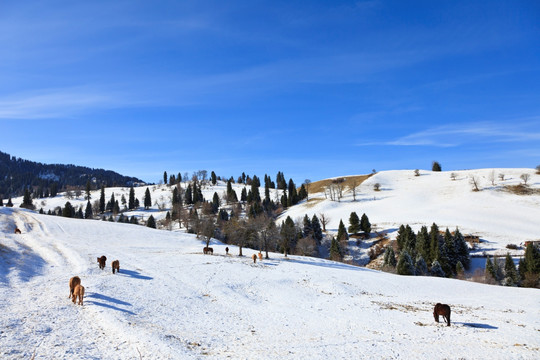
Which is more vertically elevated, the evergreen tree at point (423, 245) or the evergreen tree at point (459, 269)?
the evergreen tree at point (423, 245)

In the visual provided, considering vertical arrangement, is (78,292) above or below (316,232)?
above

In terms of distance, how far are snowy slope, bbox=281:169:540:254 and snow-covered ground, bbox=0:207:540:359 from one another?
170 ft

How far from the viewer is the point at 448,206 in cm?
10519

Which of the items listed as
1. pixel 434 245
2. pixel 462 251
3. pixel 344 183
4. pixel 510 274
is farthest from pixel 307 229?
pixel 344 183

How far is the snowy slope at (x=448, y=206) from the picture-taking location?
78.4 m

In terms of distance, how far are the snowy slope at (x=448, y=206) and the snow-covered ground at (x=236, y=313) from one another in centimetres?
5191

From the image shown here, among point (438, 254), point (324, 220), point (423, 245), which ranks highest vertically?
point (324, 220)

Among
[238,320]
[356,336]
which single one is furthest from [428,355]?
[238,320]

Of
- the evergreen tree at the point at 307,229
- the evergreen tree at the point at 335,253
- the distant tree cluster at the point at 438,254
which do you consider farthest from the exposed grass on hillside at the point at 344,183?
the distant tree cluster at the point at 438,254

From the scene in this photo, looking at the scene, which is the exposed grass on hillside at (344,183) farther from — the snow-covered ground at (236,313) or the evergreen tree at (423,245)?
the snow-covered ground at (236,313)

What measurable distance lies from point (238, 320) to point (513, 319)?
64.3ft

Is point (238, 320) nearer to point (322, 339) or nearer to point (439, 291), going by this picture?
point (322, 339)

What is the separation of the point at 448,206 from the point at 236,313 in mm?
107555

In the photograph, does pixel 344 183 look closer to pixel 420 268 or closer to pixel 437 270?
pixel 437 270
